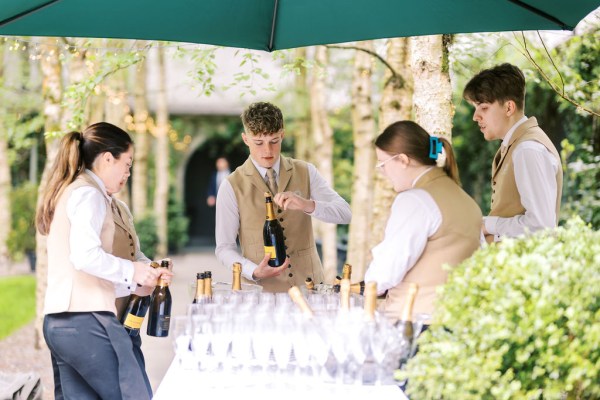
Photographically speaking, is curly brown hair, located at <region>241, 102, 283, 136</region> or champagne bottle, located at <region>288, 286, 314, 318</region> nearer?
champagne bottle, located at <region>288, 286, 314, 318</region>

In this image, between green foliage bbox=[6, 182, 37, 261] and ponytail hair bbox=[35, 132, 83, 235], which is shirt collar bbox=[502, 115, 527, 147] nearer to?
ponytail hair bbox=[35, 132, 83, 235]

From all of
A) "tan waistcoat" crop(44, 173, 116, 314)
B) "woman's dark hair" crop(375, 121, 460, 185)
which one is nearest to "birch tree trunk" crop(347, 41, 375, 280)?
"tan waistcoat" crop(44, 173, 116, 314)

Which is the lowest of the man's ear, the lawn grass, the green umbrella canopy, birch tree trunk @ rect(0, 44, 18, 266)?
the lawn grass

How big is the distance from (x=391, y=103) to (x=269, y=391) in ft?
14.1

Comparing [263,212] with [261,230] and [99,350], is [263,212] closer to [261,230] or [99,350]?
[261,230]

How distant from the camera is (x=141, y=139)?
55.1ft

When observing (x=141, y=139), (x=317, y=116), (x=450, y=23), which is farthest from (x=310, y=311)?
(x=141, y=139)

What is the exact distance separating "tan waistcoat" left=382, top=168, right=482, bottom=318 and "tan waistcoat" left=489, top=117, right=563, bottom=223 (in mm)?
937

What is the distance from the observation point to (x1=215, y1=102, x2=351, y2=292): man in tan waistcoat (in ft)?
13.9

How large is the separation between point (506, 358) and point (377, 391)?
430 mm

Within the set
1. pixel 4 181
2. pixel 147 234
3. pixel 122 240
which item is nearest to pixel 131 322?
pixel 122 240

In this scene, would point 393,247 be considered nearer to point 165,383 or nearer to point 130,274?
point 165,383

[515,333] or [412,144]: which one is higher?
[412,144]

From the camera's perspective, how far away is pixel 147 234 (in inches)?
689
